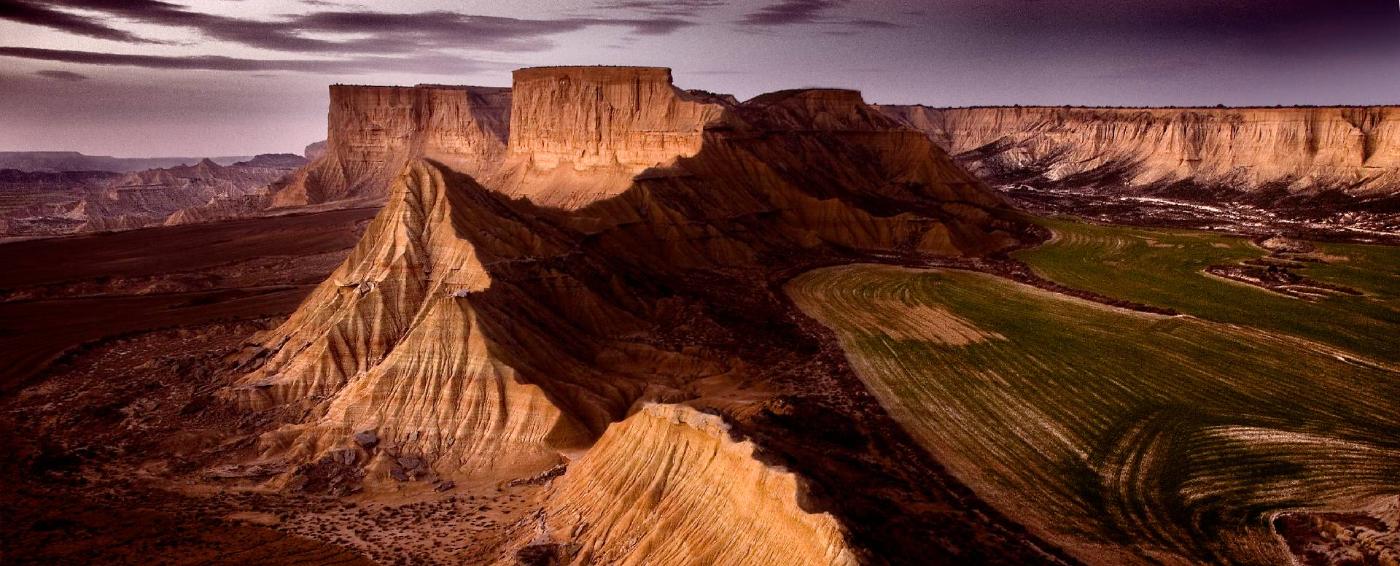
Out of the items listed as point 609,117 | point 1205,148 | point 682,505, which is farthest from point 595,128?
point 1205,148

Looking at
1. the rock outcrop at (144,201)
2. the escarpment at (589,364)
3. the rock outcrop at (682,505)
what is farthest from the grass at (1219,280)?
the rock outcrop at (144,201)

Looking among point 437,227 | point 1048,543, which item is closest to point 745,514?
point 1048,543

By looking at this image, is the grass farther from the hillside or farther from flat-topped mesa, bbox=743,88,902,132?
flat-topped mesa, bbox=743,88,902,132

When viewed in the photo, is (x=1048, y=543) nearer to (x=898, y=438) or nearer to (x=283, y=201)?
(x=898, y=438)

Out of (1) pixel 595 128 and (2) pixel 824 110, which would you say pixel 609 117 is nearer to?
(1) pixel 595 128

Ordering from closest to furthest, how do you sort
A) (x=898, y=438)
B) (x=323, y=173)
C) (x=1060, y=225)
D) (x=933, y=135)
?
(x=898, y=438)
(x=1060, y=225)
(x=323, y=173)
(x=933, y=135)

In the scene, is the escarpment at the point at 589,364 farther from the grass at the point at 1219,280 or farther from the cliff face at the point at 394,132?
the cliff face at the point at 394,132

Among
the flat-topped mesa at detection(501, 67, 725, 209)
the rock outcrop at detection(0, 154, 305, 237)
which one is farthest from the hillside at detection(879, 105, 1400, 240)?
the rock outcrop at detection(0, 154, 305, 237)
